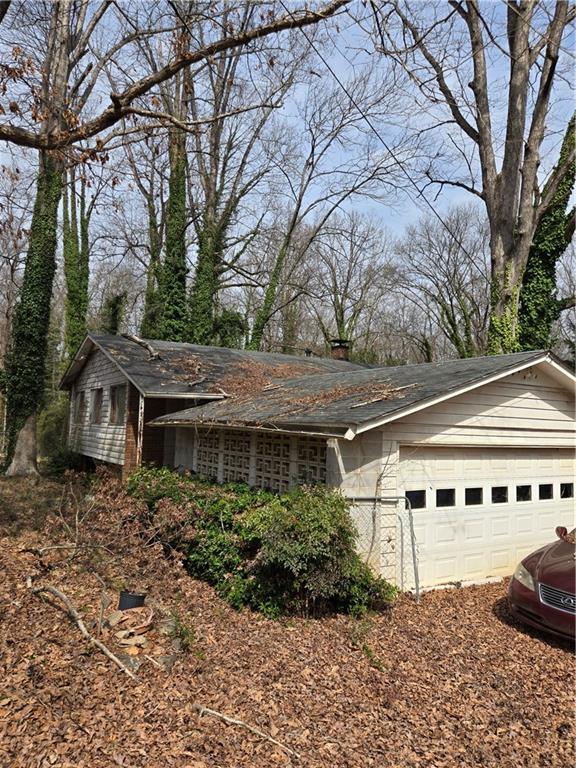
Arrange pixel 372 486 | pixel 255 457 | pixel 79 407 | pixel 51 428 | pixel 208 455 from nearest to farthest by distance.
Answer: pixel 372 486
pixel 255 457
pixel 208 455
pixel 79 407
pixel 51 428

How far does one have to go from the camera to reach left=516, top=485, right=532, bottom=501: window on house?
9.23 metres

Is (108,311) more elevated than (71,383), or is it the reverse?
(108,311)

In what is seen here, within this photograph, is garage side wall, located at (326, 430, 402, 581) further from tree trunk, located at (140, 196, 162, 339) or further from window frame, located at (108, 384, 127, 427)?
tree trunk, located at (140, 196, 162, 339)

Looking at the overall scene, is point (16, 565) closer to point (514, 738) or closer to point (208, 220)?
point (514, 738)

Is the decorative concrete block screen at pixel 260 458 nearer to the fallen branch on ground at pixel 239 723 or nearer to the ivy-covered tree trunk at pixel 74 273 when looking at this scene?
the fallen branch on ground at pixel 239 723

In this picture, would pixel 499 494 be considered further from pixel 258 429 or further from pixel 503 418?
pixel 258 429

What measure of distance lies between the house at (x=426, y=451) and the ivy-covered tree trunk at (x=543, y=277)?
301 inches

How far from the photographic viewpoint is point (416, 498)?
7.92 metres

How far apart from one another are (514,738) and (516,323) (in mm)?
13964

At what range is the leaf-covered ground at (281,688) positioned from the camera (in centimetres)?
404

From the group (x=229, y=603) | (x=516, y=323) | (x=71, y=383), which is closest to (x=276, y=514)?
(x=229, y=603)

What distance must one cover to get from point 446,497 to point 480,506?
0.79m

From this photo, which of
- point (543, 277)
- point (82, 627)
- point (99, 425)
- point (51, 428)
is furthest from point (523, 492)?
point (51, 428)

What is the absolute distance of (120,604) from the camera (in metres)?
6.43
